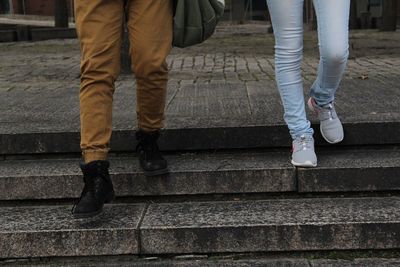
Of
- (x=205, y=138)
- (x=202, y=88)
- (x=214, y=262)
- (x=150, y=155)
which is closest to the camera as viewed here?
(x=214, y=262)

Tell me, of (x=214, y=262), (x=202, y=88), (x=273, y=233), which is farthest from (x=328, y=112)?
(x=202, y=88)

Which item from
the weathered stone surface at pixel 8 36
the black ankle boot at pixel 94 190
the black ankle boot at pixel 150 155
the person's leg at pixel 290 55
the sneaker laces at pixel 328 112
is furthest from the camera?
the weathered stone surface at pixel 8 36

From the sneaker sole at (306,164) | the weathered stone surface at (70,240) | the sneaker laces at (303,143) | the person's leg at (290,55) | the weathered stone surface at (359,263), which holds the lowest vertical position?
the weathered stone surface at (359,263)

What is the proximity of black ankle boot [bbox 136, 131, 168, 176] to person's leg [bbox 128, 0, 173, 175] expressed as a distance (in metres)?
0.04

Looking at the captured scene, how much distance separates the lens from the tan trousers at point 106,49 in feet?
9.80

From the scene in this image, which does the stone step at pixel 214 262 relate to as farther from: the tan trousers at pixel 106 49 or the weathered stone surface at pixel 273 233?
the tan trousers at pixel 106 49

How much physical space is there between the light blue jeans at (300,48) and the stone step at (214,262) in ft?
2.52

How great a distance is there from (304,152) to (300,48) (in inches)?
24.1

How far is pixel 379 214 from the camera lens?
322cm

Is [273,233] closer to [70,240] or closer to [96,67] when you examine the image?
[70,240]

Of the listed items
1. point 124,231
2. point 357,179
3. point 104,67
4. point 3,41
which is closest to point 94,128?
point 104,67

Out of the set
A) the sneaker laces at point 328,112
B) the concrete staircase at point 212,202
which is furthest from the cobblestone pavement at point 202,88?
the sneaker laces at point 328,112

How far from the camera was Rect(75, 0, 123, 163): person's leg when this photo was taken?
9.79ft

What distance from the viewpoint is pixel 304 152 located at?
11.3 feet
